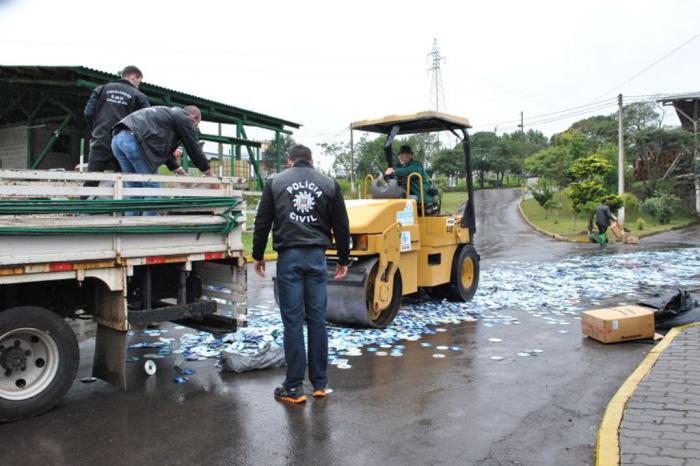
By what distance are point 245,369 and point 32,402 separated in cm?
181

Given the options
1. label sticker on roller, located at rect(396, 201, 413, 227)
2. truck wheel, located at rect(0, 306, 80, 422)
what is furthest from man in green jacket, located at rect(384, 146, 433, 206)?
truck wheel, located at rect(0, 306, 80, 422)

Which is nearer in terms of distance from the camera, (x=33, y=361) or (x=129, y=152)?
(x=33, y=361)

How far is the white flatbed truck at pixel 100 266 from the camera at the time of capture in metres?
4.19

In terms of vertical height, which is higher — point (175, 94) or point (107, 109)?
point (175, 94)

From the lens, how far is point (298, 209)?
478 cm

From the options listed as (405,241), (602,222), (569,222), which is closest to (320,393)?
(405,241)

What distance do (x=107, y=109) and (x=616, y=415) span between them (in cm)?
539

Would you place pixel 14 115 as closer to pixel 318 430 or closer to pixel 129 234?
pixel 129 234

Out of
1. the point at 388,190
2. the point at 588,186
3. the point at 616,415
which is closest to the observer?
the point at 616,415

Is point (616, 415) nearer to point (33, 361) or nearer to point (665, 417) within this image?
point (665, 417)

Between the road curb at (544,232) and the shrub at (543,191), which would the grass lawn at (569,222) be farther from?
the shrub at (543,191)

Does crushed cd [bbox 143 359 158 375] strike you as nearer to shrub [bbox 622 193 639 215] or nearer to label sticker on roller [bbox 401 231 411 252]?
label sticker on roller [bbox 401 231 411 252]


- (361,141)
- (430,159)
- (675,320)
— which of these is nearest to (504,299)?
(675,320)

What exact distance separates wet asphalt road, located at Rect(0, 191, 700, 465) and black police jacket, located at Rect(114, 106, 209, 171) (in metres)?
2.04
